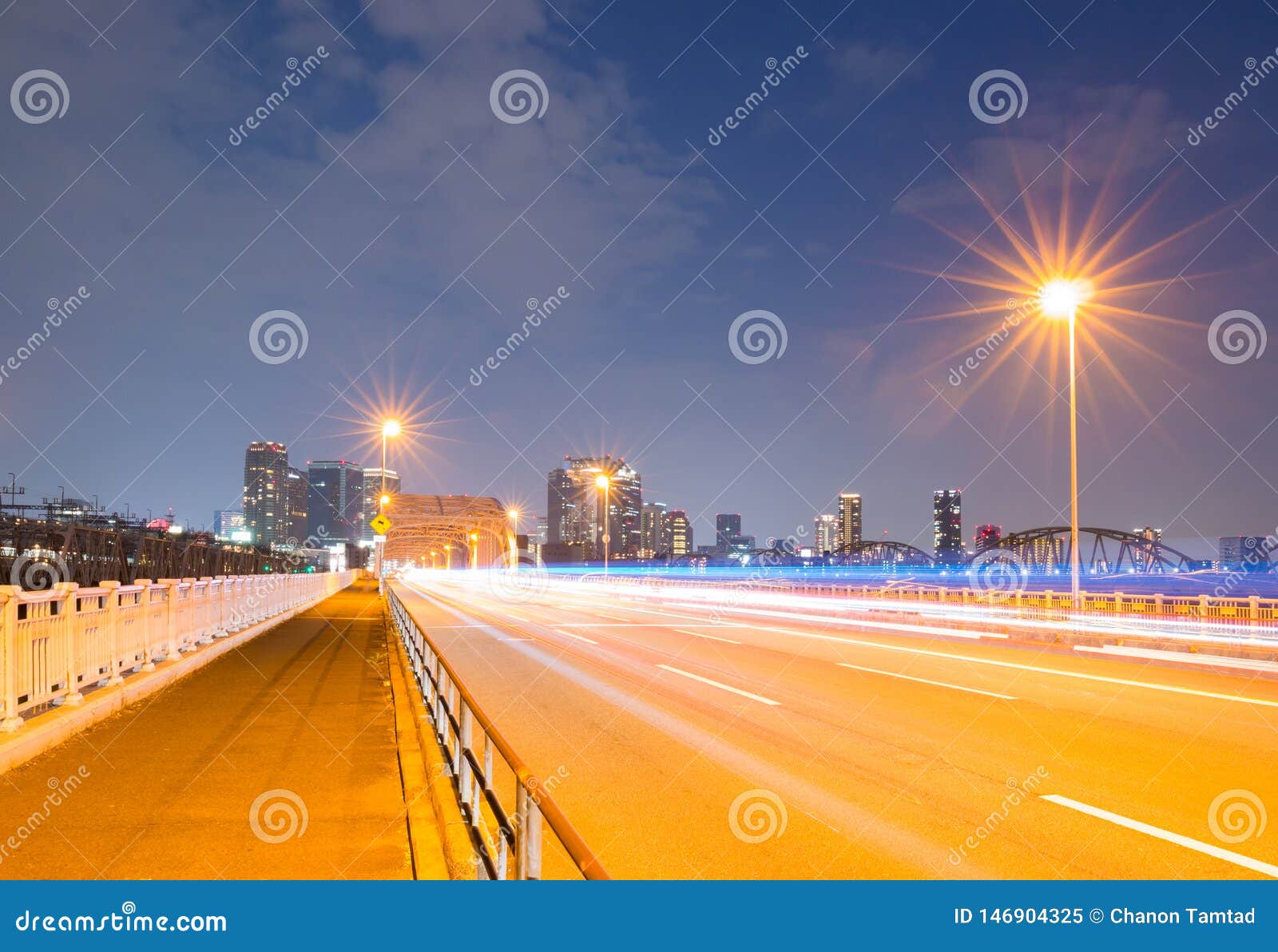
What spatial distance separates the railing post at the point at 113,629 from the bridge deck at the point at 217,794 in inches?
22.9

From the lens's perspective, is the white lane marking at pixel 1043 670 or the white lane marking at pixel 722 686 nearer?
the white lane marking at pixel 722 686

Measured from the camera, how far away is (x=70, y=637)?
995 centimetres

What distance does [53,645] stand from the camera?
373 inches

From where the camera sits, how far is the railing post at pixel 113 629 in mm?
11434

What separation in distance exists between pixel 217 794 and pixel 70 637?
4.00 meters

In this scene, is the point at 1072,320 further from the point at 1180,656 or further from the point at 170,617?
the point at 170,617

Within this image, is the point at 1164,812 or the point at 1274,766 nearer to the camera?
the point at 1164,812

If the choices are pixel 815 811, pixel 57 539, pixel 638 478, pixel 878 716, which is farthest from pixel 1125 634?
pixel 638 478

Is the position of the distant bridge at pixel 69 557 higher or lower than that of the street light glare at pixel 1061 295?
lower

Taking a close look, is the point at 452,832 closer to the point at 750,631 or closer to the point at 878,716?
the point at 878,716

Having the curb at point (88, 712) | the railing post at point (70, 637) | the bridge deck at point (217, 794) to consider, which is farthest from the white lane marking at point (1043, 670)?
the railing post at point (70, 637)

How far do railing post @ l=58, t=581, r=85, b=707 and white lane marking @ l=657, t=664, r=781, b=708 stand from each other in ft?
28.0

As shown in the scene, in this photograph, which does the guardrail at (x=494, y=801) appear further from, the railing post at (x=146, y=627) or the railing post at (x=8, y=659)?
the railing post at (x=146, y=627)

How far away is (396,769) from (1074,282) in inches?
825
